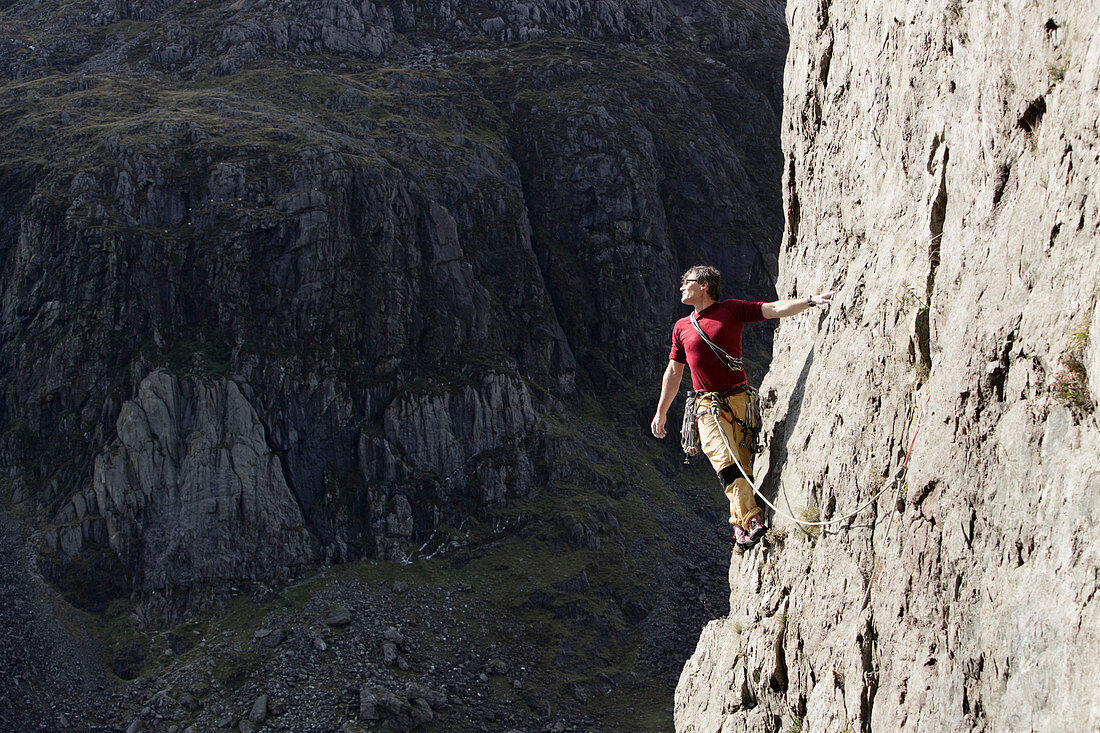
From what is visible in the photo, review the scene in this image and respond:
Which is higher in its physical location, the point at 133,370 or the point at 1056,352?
the point at 1056,352

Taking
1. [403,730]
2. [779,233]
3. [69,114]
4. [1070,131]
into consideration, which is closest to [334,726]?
[403,730]

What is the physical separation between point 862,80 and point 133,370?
5552 centimetres

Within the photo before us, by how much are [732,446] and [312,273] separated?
182 feet

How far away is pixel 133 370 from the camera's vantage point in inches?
2249

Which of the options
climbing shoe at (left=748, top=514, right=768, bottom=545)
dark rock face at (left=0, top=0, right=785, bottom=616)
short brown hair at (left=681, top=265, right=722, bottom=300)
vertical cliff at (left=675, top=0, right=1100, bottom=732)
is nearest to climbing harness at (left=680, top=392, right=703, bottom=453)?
vertical cliff at (left=675, top=0, right=1100, bottom=732)

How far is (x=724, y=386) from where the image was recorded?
37.4 ft

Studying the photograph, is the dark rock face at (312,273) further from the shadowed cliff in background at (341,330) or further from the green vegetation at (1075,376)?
the green vegetation at (1075,376)

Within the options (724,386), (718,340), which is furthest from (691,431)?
(718,340)

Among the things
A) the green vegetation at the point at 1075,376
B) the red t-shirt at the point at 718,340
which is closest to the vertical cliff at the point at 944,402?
the green vegetation at the point at 1075,376

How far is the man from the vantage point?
1125cm

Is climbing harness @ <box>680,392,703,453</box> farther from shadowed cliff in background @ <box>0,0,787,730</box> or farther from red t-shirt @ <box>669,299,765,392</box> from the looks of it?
shadowed cliff in background @ <box>0,0,787,730</box>

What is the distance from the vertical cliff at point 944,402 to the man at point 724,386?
37 centimetres

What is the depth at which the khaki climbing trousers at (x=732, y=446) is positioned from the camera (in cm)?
1128

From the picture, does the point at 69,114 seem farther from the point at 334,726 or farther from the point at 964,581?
the point at 964,581
